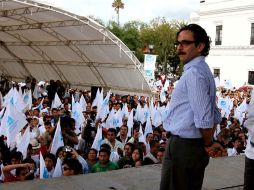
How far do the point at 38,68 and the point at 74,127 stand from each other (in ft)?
56.4

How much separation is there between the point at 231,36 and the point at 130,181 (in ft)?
116

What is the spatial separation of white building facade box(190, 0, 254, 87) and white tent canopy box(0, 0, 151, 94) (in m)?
17.1

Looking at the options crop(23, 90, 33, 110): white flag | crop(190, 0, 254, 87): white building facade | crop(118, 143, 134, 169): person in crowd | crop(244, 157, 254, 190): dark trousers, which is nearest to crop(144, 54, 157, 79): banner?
crop(23, 90, 33, 110): white flag

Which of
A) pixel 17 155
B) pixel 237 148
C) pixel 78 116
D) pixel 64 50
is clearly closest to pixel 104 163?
pixel 17 155

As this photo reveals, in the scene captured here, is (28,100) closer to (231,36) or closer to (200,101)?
(200,101)

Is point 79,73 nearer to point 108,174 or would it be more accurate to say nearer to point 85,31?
point 85,31

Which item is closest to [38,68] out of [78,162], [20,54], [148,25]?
[20,54]

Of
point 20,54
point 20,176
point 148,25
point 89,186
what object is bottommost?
point 20,176

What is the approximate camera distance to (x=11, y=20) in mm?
20672

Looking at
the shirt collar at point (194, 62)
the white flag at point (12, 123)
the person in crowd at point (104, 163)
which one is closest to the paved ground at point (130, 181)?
the shirt collar at point (194, 62)

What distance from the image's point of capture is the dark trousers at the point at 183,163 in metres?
2.75

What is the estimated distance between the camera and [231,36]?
3781 cm

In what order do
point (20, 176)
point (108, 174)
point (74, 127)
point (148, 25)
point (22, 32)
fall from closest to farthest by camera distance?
point (108, 174), point (20, 176), point (74, 127), point (22, 32), point (148, 25)

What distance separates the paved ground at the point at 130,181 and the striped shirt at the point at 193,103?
1471 mm
